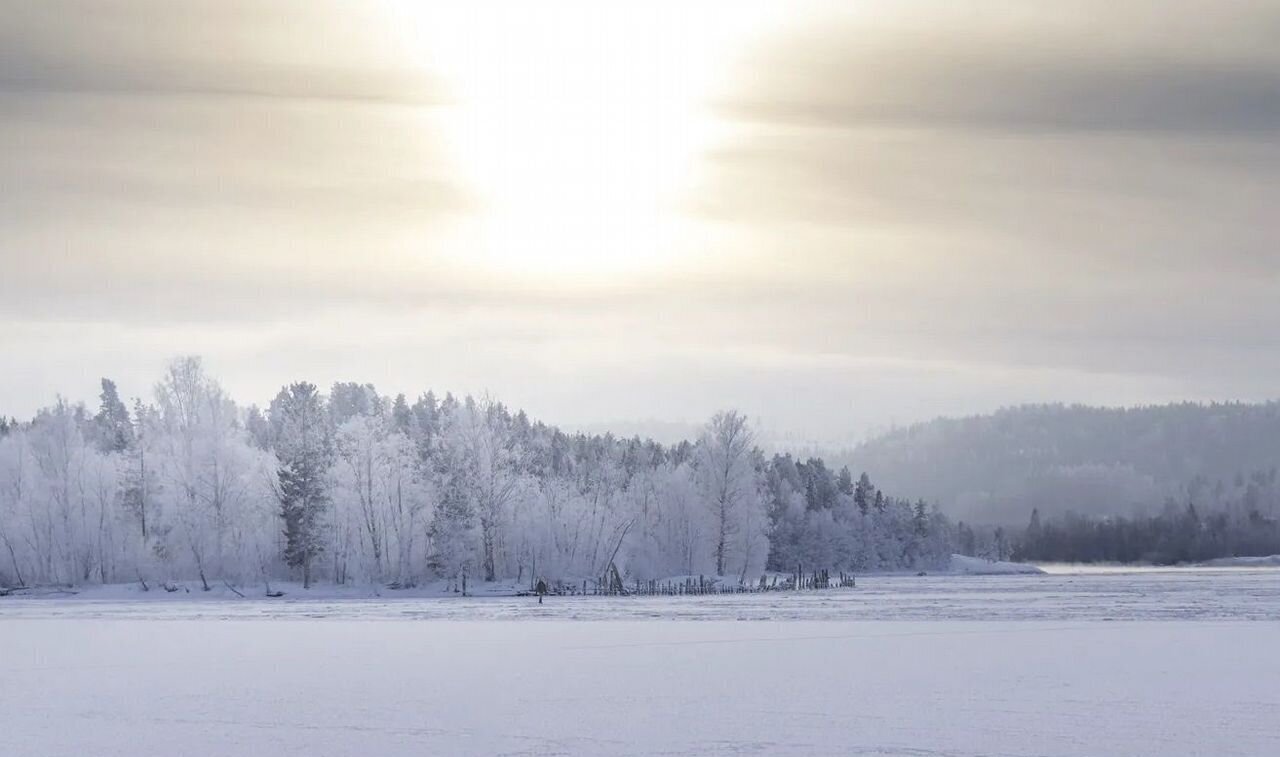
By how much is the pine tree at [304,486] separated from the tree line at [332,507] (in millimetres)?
151

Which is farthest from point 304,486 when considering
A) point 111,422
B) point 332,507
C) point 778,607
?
point 111,422

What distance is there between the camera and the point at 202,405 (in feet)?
360

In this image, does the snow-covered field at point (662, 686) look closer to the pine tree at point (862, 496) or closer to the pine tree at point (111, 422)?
the pine tree at point (111, 422)

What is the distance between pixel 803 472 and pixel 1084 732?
149734 mm

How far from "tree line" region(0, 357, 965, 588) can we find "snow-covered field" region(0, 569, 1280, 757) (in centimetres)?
4907

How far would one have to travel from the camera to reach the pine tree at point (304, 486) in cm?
10019

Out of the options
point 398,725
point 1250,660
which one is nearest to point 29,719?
point 398,725

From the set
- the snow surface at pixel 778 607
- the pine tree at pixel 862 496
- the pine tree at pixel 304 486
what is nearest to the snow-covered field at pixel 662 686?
the snow surface at pixel 778 607

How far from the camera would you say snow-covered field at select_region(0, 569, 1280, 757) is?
879 inches

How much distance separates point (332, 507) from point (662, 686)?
7747 centimetres

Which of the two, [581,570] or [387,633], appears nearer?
[387,633]

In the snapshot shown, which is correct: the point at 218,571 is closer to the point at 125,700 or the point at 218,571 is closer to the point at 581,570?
the point at 581,570

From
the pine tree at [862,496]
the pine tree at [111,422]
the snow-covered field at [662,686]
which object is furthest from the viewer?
the pine tree at [862,496]

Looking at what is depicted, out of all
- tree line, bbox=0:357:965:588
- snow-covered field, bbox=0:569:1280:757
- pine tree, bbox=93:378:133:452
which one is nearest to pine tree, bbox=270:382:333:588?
tree line, bbox=0:357:965:588
